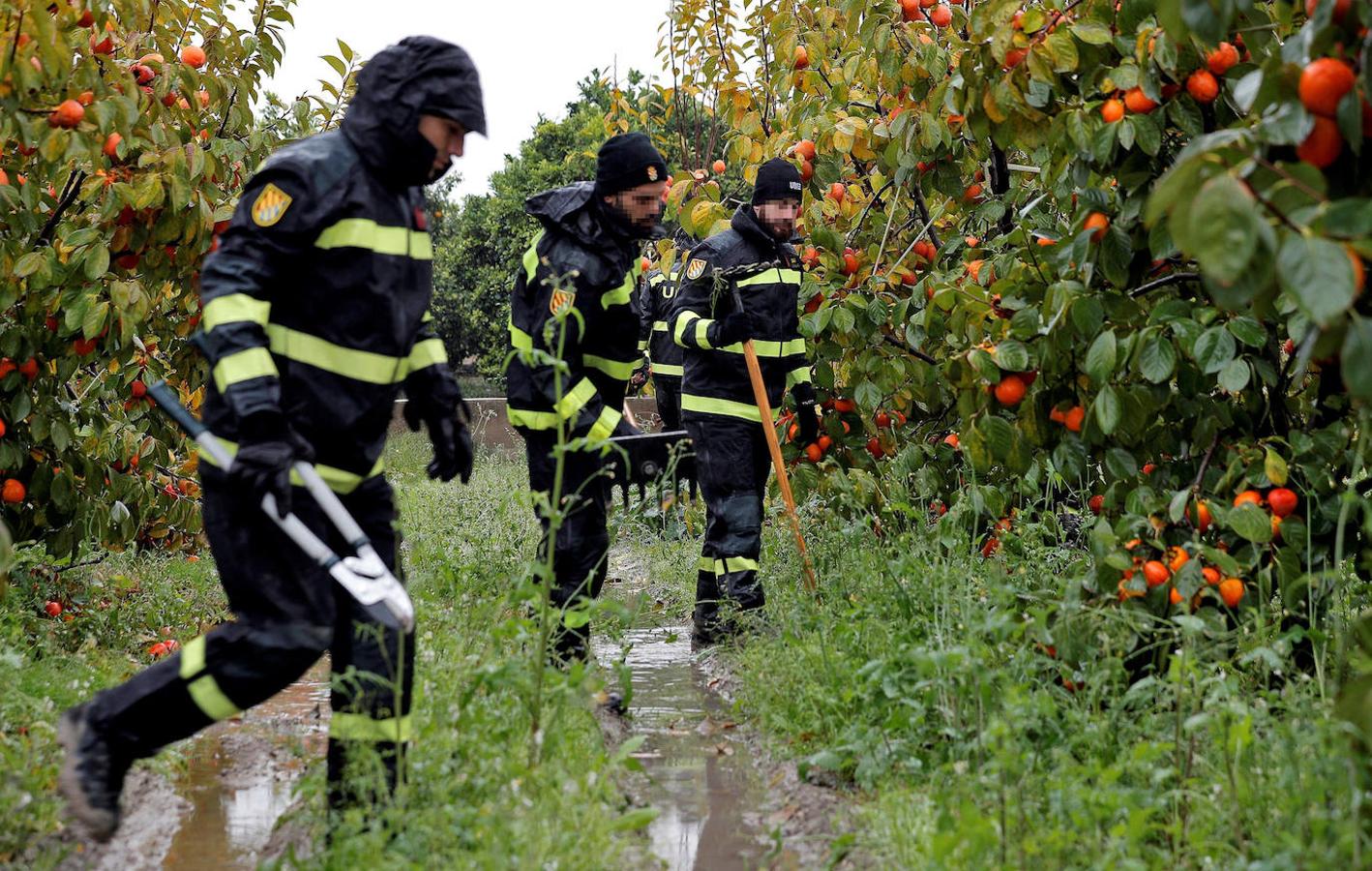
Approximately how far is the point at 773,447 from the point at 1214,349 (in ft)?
8.88

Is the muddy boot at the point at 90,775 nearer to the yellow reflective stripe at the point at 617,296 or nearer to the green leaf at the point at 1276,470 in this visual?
the yellow reflective stripe at the point at 617,296

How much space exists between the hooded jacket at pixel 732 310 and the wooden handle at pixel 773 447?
0.25ft

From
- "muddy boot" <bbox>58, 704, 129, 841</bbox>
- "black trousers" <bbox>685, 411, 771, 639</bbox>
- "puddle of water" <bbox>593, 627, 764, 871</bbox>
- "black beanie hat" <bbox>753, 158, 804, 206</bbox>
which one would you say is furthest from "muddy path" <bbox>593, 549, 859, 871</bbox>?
"black beanie hat" <bbox>753, 158, 804, 206</bbox>

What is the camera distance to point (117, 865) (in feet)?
11.9

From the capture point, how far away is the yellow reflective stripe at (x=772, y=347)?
20.9ft

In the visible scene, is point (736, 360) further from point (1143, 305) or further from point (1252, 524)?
point (1252, 524)

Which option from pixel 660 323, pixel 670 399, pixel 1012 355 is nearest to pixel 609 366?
pixel 1012 355

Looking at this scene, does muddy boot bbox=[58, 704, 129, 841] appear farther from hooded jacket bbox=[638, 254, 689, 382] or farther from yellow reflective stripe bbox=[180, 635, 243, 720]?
hooded jacket bbox=[638, 254, 689, 382]

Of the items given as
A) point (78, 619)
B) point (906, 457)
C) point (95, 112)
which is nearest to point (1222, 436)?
point (906, 457)

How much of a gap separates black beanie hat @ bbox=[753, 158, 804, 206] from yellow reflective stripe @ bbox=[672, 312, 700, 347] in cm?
61

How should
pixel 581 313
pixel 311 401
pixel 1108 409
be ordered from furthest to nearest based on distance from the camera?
pixel 581 313 → pixel 1108 409 → pixel 311 401

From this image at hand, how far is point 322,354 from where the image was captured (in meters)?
3.45

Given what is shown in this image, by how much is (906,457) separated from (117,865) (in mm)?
3750

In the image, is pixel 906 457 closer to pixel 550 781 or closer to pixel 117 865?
pixel 550 781
